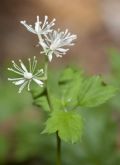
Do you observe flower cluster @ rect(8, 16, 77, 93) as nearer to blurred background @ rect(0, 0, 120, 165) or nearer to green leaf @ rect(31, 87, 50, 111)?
green leaf @ rect(31, 87, 50, 111)

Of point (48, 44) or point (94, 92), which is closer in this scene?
point (48, 44)

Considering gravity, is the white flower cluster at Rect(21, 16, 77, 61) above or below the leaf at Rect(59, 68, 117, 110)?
above

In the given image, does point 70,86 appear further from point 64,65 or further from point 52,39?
point 64,65

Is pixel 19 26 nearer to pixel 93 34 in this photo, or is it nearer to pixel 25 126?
pixel 93 34

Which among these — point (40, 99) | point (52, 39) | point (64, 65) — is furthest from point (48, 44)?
point (64, 65)

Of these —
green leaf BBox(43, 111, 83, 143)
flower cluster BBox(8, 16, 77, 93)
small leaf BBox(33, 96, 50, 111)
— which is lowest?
green leaf BBox(43, 111, 83, 143)

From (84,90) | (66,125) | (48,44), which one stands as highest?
(48,44)

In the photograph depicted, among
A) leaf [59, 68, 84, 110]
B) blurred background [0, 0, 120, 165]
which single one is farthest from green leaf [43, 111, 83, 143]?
blurred background [0, 0, 120, 165]
